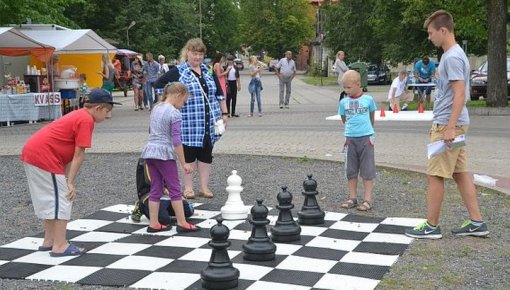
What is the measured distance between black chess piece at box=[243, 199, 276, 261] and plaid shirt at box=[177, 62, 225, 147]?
259cm

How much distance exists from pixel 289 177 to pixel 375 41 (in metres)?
42.4

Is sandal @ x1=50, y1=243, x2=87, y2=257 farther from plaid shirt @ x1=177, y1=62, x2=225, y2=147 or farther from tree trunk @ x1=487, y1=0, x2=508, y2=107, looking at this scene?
tree trunk @ x1=487, y1=0, x2=508, y2=107

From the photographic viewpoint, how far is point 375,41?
4997 cm

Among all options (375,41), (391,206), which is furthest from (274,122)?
(375,41)

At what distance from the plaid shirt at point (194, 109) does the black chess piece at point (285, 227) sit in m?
2.09

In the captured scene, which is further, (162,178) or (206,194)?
(206,194)

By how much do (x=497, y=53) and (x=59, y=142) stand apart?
16661mm

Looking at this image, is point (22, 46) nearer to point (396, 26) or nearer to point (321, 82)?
point (396, 26)

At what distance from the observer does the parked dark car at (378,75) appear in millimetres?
46594

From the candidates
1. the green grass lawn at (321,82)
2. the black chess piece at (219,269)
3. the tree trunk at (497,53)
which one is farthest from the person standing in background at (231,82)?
the green grass lawn at (321,82)

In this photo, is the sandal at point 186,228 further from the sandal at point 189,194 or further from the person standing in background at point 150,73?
the person standing in background at point 150,73

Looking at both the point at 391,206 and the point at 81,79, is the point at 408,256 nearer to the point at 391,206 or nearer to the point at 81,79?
the point at 391,206

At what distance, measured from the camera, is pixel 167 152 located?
6148 mm

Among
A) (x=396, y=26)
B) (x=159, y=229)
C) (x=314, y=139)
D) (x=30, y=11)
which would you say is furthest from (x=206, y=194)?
(x=396, y=26)
